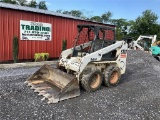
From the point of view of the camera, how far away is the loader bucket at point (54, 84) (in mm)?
5746

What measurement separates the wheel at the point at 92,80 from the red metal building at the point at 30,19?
661 centimetres

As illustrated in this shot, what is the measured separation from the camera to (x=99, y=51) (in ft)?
22.3

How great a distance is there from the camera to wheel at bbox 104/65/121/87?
7.13 metres

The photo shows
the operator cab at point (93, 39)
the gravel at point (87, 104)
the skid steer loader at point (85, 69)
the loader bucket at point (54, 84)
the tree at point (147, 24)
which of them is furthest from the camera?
the tree at point (147, 24)

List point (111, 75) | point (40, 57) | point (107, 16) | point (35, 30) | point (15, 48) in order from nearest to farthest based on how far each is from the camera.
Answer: point (111, 75)
point (15, 48)
point (40, 57)
point (35, 30)
point (107, 16)

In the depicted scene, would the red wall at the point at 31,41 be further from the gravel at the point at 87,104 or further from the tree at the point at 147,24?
the tree at the point at 147,24

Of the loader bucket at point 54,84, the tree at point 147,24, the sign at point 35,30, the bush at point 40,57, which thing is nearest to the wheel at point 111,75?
the loader bucket at point 54,84

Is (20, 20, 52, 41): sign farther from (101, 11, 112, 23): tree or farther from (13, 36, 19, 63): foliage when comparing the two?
(101, 11, 112, 23): tree

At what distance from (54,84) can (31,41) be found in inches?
257

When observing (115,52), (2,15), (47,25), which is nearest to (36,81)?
(115,52)

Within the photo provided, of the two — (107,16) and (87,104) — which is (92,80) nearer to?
(87,104)

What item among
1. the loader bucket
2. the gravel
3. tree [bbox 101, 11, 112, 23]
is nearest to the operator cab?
the loader bucket

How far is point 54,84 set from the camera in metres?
6.66

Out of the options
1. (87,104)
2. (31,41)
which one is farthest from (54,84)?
(31,41)
